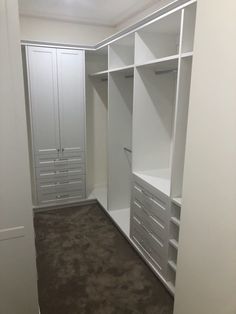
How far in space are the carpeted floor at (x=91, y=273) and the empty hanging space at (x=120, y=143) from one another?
30cm

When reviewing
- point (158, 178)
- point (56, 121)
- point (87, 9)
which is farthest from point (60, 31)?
point (158, 178)

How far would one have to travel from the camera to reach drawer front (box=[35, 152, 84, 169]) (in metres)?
3.58

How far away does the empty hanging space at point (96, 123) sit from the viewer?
404cm

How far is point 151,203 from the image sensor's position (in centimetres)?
242

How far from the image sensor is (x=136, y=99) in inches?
101

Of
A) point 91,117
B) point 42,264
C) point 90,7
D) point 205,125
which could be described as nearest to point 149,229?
point 42,264

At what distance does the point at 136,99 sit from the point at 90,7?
5.13 feet

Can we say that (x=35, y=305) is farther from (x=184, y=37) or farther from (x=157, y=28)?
(x=157, y=28)

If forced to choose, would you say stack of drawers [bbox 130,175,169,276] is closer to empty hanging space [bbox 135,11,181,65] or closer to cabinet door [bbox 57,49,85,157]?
empty hanging space [bbox 135,11,181,65]

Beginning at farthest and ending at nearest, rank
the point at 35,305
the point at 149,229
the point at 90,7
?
the point at 90,7
the point at 149,229
the point at 35,305

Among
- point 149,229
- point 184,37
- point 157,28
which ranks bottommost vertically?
point 149,229

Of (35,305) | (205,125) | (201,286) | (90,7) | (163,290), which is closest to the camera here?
(205,125)

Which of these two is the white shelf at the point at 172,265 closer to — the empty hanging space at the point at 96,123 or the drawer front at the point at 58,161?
the empty hanging space at the point at 96,123

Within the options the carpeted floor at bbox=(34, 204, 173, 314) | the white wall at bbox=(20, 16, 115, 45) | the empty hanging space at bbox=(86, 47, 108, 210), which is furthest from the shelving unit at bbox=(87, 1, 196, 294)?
the white wall at bbox=(20, 16, 115, 45)
